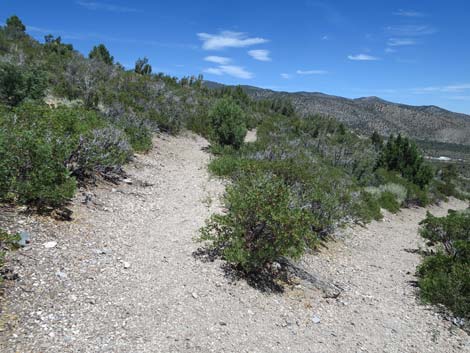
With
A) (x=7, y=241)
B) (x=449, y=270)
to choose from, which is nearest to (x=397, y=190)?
(x=449, y=270)

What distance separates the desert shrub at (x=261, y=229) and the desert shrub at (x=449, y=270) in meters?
2.73

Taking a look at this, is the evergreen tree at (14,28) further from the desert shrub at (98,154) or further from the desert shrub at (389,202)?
the desert shrub at (389,202)

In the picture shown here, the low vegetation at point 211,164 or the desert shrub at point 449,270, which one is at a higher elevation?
the low vegetation at point 211,164

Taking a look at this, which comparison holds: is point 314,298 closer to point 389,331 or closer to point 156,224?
point 389,331

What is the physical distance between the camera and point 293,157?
40.1 feet

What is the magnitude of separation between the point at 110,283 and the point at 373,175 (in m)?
16.0

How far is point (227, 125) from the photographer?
1516 cm

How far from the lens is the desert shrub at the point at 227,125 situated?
49.5ft

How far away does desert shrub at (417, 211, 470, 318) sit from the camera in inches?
234

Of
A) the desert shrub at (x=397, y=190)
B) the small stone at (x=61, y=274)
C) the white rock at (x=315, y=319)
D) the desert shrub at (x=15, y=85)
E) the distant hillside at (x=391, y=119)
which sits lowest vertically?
the white rock at (x=315, y=319)

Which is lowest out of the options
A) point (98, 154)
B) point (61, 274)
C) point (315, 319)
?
point (315, 319)

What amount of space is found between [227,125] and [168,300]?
11.5m

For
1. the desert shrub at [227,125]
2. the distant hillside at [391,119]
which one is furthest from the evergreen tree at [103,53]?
the distant hillside at [391,119]

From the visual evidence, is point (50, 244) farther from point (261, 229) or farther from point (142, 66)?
point (142, 66)
